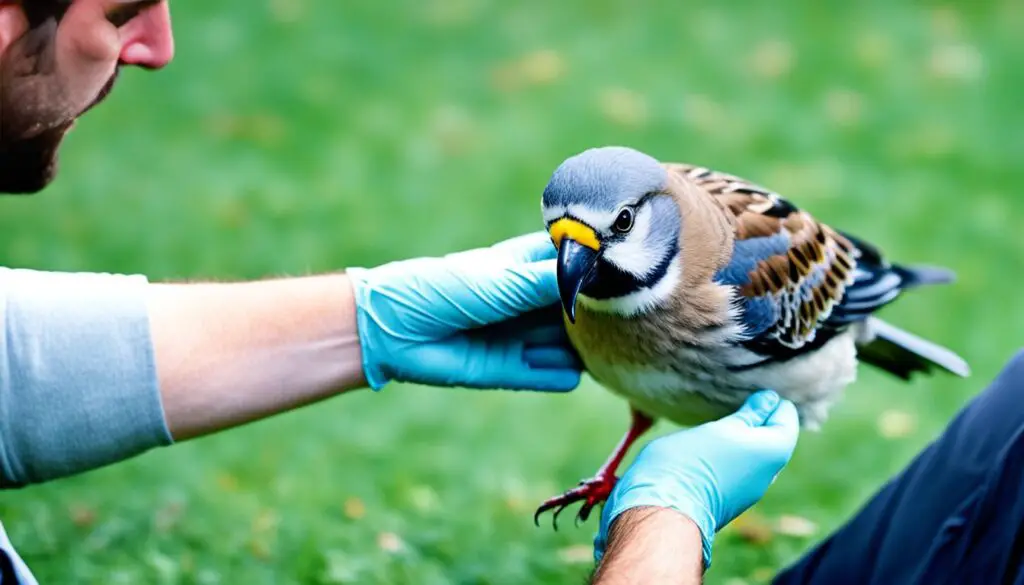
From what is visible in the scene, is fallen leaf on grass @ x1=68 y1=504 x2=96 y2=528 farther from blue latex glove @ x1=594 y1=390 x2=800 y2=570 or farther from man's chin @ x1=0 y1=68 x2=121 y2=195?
blue latex glove @ x1=594 y1=390 x2=800 y2=570

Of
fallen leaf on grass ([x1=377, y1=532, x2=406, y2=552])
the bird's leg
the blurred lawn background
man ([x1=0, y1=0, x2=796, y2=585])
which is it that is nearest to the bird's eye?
man ([x1=0, y1=0, x2=796, y2=585])

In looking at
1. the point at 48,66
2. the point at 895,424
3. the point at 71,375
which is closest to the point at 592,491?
the point at 71,375

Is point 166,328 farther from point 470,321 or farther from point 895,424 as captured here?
point 895,424

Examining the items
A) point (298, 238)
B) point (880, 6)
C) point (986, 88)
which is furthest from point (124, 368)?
point (880, 6)

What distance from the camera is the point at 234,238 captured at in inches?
224

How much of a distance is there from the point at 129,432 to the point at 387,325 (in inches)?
23.5

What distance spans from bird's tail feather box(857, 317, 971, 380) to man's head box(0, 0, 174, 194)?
1878mm

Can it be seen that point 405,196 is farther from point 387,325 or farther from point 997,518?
point 997,518

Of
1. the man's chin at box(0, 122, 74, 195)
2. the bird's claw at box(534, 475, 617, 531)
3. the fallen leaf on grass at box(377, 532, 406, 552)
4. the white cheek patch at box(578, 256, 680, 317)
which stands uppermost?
the man's chin at box(0, 122, 74, 195)

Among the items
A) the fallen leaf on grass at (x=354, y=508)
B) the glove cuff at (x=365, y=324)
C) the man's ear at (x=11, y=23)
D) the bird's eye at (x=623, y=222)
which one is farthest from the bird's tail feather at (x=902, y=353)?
the man's ear at (x=11, y=23)

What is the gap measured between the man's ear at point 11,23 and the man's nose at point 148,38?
0.21 m

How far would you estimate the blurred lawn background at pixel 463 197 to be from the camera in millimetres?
3764

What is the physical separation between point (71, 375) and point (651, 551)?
1174 millimetres

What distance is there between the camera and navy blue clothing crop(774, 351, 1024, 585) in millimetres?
2352
